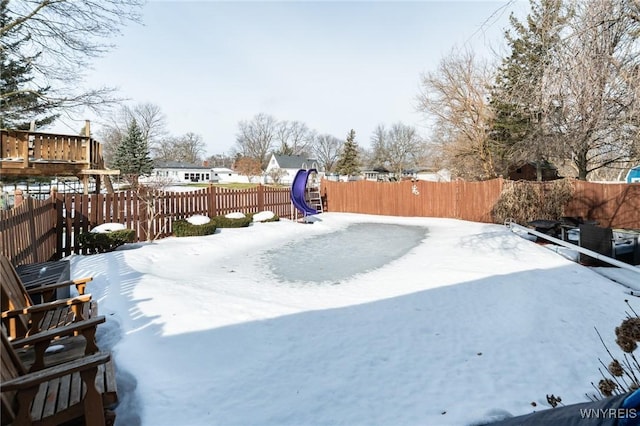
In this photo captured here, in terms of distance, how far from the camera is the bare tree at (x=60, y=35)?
36.1 ft

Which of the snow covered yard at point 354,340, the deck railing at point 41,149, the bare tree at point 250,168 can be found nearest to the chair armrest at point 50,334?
the snow covered yard at point 354,340

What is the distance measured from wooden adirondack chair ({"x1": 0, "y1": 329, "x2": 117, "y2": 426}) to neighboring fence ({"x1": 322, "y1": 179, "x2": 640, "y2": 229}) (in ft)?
Result: 46.6

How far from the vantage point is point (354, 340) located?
12.0 ft

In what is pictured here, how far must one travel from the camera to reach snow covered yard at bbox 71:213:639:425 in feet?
8.54

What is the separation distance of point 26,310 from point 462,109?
21610 millimetres

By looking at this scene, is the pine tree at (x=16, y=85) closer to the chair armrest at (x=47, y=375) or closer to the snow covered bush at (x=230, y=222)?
the snow covered bush at (x=230, y=222)

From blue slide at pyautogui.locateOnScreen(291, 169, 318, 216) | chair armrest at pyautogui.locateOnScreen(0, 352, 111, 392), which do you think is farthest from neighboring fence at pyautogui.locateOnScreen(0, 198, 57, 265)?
blue slide at pyautogui.locateOnScreen(291, 169, 318, 216)

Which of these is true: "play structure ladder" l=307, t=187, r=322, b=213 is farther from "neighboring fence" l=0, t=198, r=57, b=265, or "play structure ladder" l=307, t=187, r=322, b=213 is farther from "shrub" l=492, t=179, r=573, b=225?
"neighboring fence" l=0, t=198, r=57, b=265

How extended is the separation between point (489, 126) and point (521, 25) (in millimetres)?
5356

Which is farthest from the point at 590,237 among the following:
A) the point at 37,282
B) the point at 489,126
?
the point at 489,126

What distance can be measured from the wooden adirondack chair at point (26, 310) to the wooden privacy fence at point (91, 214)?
1.29 meters

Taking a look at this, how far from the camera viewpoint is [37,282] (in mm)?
3822

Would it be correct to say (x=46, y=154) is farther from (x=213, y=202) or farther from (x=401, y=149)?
(x=401, y=149)

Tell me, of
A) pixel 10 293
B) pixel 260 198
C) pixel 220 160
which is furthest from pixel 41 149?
pixel 220 160
